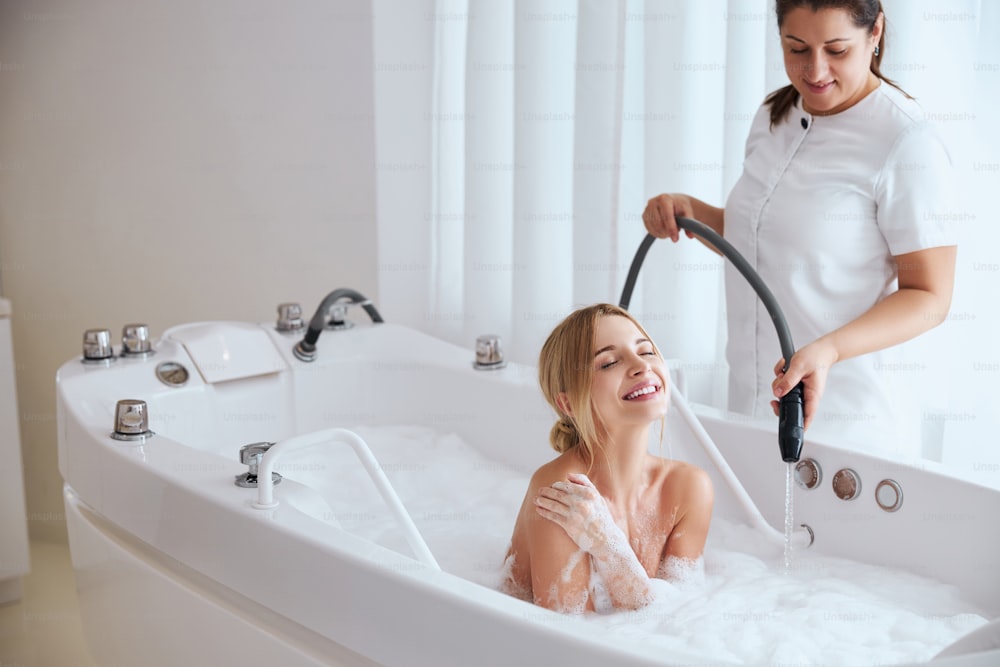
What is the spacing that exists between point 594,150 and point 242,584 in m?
1.31

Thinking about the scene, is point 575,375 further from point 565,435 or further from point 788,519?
point 788,519

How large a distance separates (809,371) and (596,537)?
354 millimetres

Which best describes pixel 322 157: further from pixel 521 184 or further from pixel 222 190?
pixel 521 184

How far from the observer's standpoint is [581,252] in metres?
2.32

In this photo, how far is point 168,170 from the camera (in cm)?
305

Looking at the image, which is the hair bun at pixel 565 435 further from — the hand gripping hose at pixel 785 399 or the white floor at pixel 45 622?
the white floor at pixel 45 622

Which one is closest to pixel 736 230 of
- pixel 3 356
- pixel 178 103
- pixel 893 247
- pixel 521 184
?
pixel 893 247

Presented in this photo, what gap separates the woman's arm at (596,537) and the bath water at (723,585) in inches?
1.2

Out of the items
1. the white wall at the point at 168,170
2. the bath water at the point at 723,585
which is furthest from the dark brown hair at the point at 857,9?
the white wall at the point at 168,170

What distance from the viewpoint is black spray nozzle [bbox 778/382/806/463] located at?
1354mm

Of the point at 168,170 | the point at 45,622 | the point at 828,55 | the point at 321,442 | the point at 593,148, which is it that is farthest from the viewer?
the point at 168,170

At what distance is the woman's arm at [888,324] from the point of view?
1.38 meters

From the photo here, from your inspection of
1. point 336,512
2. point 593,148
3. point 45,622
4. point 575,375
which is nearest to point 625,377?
point 575,375

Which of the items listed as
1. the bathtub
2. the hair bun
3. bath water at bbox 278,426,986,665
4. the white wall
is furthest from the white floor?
the hair bun
